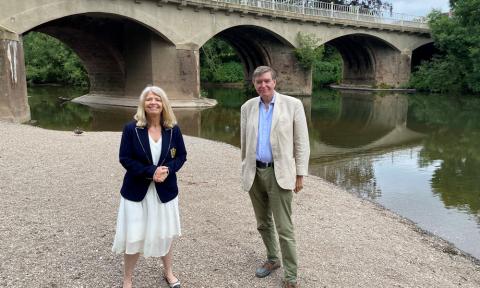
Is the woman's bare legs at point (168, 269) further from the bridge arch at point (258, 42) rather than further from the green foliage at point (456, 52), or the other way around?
the green foliage at point (456, 52)

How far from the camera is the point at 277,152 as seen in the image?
3.65 metres

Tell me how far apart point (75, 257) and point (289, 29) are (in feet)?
93.9

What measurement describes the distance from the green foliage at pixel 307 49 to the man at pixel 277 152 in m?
28.9

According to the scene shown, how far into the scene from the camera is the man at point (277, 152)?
3.64 metres

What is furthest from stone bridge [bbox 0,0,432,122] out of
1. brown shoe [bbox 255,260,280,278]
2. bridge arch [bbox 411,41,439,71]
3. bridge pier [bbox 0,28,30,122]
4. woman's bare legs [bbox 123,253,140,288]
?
brown shoe [bbox 255,260,280,278]

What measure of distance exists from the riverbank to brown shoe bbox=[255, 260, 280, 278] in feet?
0.21

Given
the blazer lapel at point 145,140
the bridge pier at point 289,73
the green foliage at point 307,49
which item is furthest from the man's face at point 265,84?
the bridge pier at point 289,73

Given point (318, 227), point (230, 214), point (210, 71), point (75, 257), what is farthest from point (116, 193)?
point (210, 71)

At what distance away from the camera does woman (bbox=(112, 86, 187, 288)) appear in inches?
128

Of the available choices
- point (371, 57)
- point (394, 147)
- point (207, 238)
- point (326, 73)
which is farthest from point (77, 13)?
point (326, 73)

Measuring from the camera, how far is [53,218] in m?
5.26

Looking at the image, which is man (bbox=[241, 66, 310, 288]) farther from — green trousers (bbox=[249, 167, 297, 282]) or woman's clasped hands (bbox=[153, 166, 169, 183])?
woman's clasped hands (bbox=[153, 166, 169, 183])

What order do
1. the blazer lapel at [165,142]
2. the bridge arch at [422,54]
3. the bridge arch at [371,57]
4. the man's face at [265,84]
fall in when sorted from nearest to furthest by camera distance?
the blazer lapel at [165,142], the man's face at [265,84], the bridge arch at [371,57], the bridge arch at [422,54]

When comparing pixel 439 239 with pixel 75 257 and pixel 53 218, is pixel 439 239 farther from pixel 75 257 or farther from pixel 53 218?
pixel 53 218
